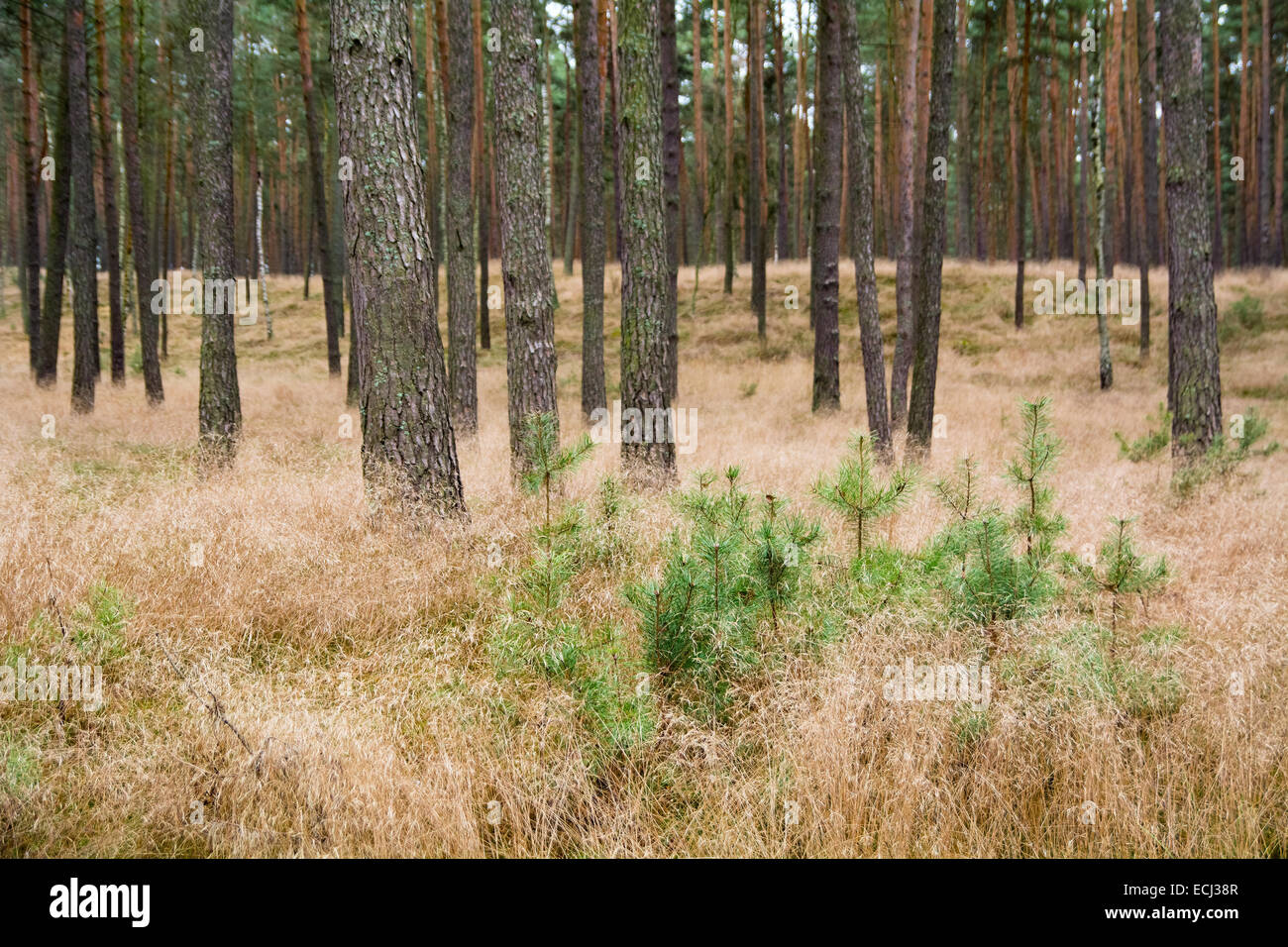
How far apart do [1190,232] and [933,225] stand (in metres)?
2.59

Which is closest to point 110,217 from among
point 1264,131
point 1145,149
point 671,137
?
point 671,137

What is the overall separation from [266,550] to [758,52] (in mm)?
20914

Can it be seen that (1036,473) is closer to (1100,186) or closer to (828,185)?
(828,185)

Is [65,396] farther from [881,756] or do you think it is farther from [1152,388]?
[1152,388]

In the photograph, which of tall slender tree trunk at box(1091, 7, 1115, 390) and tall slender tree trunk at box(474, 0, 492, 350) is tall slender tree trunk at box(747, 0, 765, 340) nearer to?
tall slender tree trunk at box(474, 0, 492, 350)

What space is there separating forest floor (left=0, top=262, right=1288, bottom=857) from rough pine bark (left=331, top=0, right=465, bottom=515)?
0.49m

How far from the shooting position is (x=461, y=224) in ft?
37.1

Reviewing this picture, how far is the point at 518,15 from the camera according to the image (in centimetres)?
729

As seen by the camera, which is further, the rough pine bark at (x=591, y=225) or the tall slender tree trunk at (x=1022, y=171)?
the tall slender tree trunk at (x=1022, y=171)

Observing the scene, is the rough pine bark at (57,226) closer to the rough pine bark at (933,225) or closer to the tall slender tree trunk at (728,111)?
the rough pine bark at (933,225)

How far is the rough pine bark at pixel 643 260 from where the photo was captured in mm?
6922

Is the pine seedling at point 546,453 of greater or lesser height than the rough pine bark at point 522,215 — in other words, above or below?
below

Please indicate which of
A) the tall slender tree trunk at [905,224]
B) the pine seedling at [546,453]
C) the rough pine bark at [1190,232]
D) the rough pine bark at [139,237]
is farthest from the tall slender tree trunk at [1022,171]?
the rough pine bark at [139,237]

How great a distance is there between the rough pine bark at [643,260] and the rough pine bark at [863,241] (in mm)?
4128
